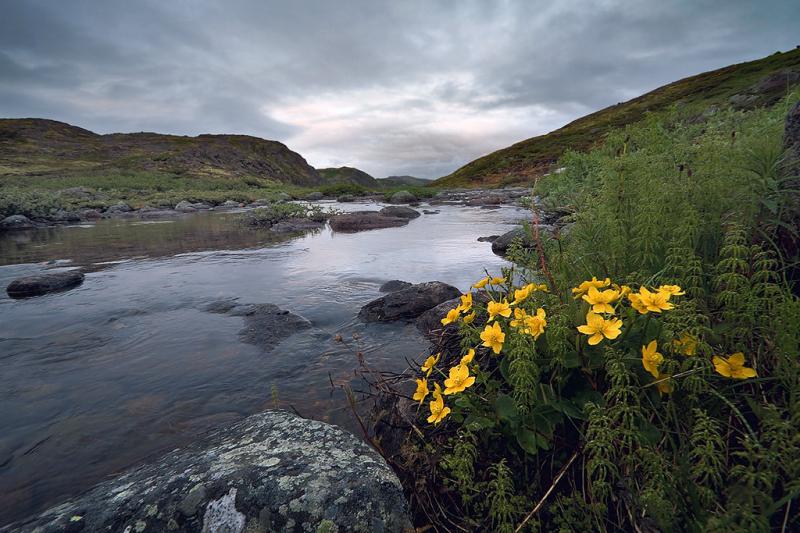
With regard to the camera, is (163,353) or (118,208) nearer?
(163,353)

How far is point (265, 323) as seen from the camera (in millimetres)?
5863

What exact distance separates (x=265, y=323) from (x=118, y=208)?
31.1m

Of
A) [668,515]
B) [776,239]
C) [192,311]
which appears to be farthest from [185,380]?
[776,239]

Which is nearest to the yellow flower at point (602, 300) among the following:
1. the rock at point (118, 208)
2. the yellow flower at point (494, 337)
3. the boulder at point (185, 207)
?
the yellow flower at point (494, 337)

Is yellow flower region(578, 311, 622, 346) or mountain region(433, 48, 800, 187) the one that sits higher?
mountain region(433, 48, 800, 187)

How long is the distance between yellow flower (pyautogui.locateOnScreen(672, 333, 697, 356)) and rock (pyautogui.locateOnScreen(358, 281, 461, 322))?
443 cm

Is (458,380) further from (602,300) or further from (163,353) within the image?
(163,353)

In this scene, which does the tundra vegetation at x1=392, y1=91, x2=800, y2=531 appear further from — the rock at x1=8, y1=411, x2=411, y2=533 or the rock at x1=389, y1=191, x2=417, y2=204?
the rock at x1=389, y1=191, x2=417, y2=204

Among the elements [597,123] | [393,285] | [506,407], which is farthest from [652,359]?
[597,123]

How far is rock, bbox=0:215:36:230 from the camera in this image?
19031 millimetres

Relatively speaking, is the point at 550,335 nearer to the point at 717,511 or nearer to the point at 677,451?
the point at 677,451

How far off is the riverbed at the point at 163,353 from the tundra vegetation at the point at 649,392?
184cm

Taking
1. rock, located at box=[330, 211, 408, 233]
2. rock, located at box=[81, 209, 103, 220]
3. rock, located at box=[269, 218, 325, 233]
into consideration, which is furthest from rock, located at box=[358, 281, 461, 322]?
rock, located at box=[81, 209, 103, 220]

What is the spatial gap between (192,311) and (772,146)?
7.66m
